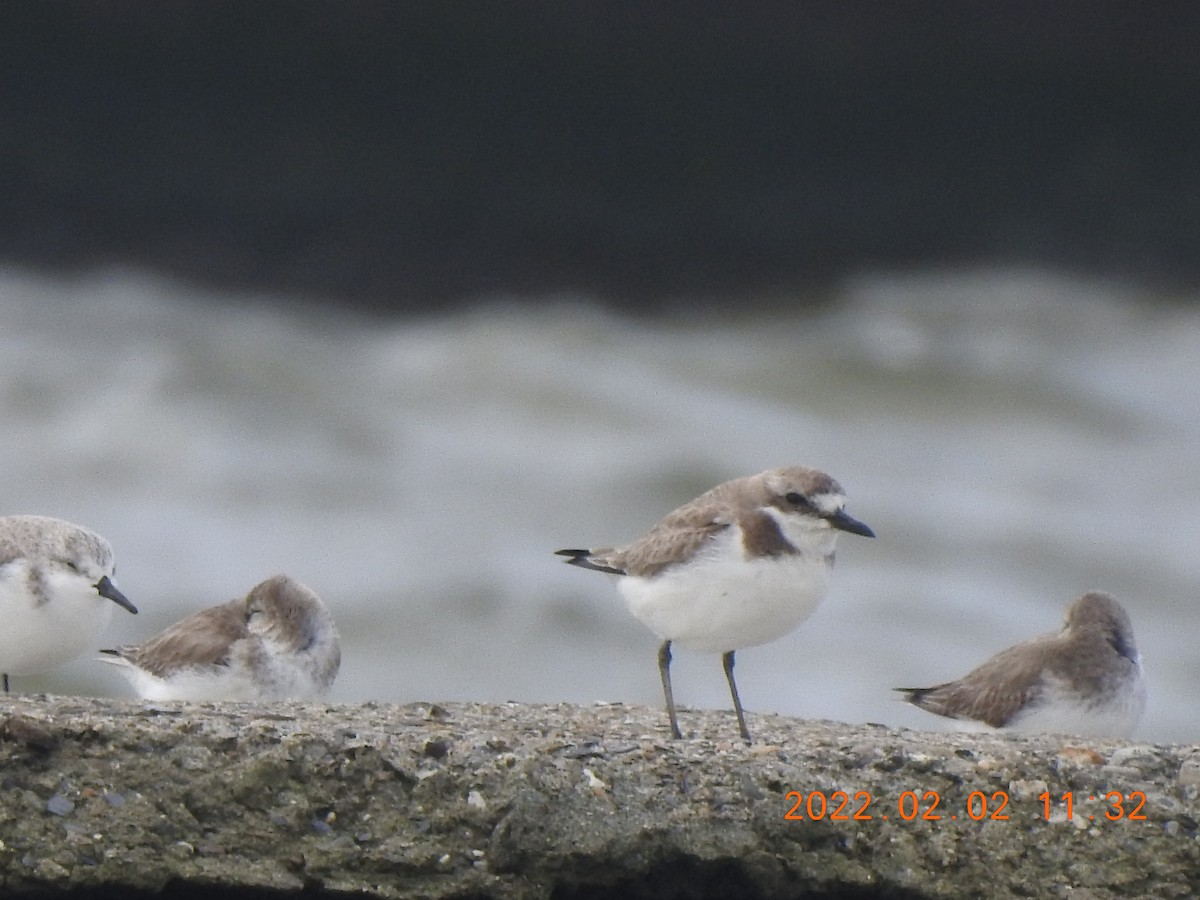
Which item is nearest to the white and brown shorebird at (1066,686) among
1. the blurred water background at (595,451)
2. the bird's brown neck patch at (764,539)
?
the bird's brown neck patch at (764,539)

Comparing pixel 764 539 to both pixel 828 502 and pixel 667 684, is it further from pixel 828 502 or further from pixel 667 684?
pixel 667 684

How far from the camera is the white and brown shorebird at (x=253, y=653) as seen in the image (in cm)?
878

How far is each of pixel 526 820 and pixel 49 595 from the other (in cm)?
351

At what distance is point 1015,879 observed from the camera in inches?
237

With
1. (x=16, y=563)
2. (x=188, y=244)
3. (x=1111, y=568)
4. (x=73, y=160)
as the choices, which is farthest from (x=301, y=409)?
(x=16, y=563)

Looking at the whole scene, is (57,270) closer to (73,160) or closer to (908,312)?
(73,160)

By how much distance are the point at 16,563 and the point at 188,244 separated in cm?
1254

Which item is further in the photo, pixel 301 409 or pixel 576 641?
pixel 301 409

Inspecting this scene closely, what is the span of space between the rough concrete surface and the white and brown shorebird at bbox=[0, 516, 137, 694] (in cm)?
224
